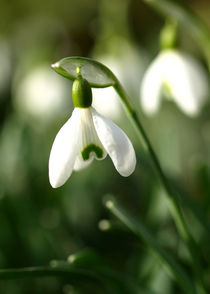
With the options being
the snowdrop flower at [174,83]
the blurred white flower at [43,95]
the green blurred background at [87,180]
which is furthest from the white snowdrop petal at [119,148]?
the blurred white flower at [43,95]

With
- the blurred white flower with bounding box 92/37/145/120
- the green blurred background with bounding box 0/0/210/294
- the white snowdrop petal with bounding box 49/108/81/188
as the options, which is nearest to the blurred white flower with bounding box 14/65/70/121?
the green blurred background with bounding box 0/0/210/294

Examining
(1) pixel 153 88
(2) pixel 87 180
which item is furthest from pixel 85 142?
(2) pixel 87 180

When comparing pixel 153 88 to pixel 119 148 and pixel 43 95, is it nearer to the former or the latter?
pixel 119 148

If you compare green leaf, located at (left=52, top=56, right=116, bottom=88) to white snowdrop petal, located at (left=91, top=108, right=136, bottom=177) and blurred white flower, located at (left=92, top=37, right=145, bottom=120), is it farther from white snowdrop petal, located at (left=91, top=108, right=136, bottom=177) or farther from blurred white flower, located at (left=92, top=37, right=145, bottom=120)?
blurred white flower, located at (left=92, top=37, right=145, bottom=120)

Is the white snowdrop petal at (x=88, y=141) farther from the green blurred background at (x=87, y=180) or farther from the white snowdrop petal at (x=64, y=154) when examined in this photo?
the green blurred background at (x=87, y=180)

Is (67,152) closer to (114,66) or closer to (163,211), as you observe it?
(163,211)

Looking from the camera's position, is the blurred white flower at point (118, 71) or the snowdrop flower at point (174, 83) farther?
the blurred white flower at point (118, 71)
